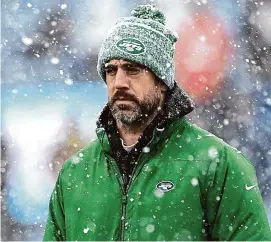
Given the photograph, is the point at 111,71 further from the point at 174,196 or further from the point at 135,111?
the point at 174,196

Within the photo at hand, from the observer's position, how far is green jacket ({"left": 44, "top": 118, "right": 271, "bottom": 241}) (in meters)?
2.95

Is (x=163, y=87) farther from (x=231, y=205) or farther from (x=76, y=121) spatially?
(x=76, y=121)

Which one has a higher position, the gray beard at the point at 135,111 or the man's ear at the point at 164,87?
the man's ear at the point at 164,87

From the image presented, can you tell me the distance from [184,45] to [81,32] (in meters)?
1.65

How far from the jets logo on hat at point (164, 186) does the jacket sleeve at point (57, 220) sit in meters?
0.57

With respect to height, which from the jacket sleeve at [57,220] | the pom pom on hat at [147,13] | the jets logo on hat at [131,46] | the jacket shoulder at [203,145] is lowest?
the jacket sleeve at [57,220]

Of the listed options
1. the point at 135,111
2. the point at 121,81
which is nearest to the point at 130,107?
the point at 135,111

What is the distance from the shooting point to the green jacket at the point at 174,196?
2945 millimetres

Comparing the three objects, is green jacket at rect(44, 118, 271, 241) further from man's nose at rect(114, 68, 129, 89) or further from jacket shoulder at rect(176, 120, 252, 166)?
man's nose at rect(114, 68, 129, 89)

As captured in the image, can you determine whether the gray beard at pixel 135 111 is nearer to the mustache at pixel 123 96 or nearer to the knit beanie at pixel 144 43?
the mustache at pixel 123 96

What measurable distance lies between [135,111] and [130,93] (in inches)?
3.6

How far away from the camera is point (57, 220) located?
3332 millimetres

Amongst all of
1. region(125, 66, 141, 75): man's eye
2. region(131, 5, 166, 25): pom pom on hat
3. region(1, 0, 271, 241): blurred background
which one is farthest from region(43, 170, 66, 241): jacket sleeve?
region(1, 0, 271, 241): blurred background

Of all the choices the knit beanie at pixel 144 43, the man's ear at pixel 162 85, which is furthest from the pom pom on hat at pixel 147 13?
the man's ear at pixel 162 85
